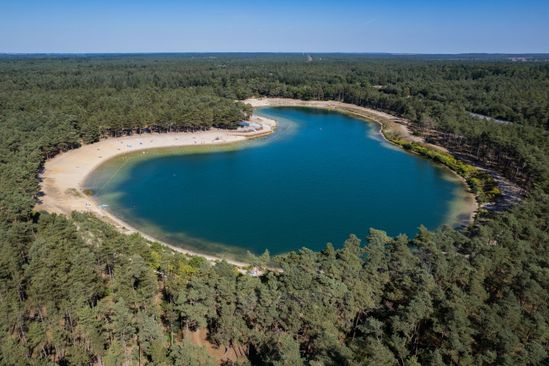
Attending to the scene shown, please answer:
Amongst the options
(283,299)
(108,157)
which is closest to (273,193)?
(283,299)

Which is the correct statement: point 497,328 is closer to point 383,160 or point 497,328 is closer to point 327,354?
point 327,354

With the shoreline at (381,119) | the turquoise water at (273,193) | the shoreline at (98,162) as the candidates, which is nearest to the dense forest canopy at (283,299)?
the shoreline at (98,162)

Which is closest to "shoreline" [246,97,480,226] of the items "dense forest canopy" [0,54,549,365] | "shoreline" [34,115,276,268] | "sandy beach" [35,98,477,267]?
"sandy beach" [35,98,477,267]

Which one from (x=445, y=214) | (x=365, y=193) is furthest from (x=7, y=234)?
(x=445, y=214)

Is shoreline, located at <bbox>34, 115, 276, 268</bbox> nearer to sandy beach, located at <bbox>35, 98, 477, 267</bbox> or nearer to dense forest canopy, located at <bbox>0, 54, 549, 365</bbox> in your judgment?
sandy beach, located at <bbox>35, 98, 477, 267</bbox>

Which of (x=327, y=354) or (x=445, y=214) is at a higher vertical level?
(x=327, y=354)

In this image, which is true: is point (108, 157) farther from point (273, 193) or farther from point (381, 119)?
point (381, 119)

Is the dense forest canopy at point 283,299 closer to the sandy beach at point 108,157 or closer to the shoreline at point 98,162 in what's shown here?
the shoreline at point 98,162
